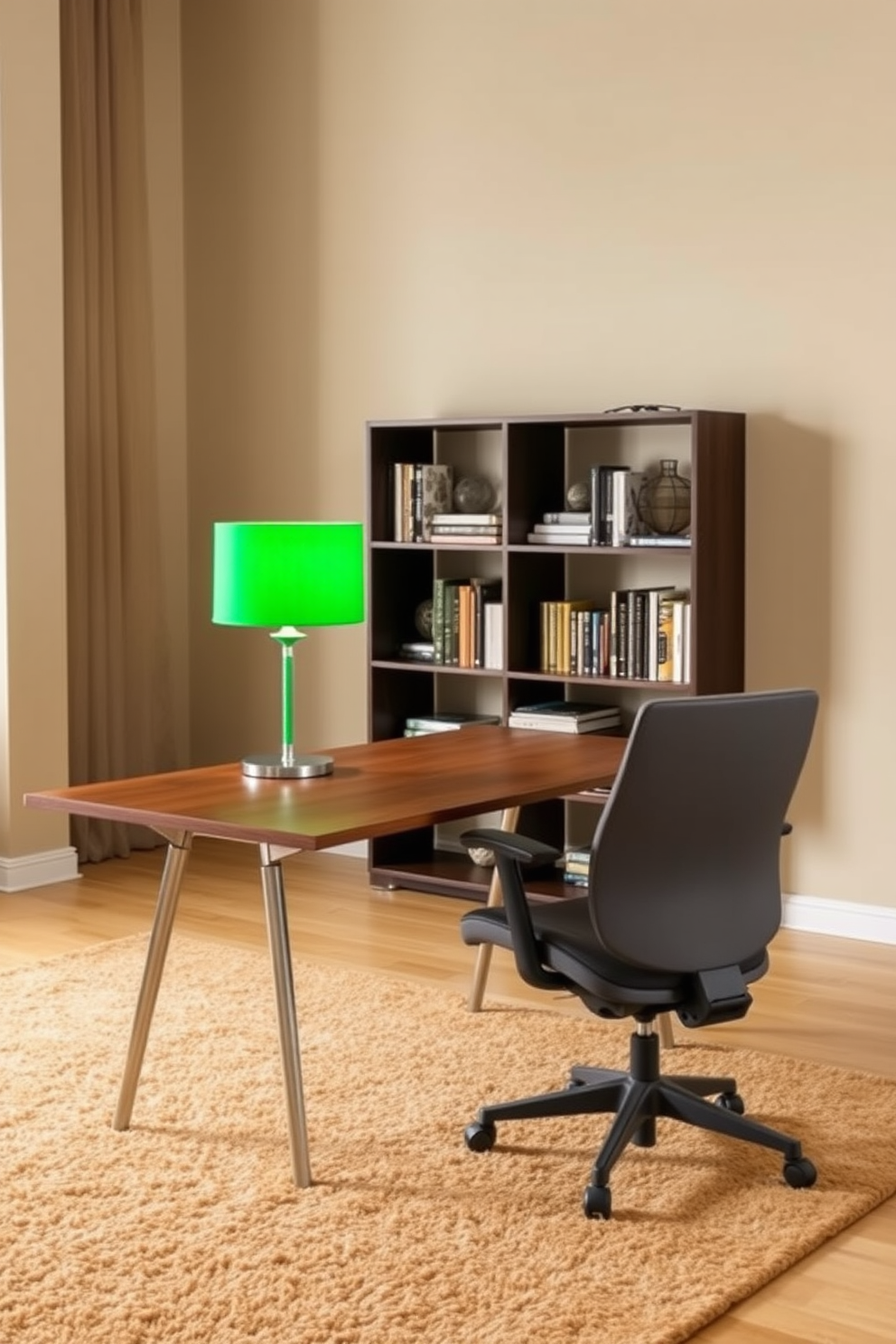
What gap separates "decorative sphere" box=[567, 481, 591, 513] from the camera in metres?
5.39

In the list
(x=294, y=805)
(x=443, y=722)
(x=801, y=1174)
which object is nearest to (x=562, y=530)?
(x=443, y=722)

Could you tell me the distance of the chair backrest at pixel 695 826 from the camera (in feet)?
9.62

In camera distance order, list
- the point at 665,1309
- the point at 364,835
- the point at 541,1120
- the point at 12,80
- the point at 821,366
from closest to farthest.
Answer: the point at 665,1309, the point at 364,835, the point at 541,1120, the point at 821,366, the point at 12,80

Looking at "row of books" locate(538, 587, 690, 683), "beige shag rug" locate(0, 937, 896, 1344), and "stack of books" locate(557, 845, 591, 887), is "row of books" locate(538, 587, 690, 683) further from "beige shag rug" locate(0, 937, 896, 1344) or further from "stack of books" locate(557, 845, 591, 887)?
"beige shag rug" locate(0, 937, 896, 1344)

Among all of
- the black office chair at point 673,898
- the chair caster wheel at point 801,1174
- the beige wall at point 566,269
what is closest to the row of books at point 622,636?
the beige wall at point 566,269

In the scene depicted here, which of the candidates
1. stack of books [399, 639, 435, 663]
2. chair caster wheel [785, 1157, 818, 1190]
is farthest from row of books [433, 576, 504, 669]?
chair caster wheel [785, 1157, 818, 1190]

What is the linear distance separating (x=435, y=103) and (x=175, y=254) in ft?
4.14

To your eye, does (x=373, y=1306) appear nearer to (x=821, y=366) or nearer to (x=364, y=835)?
(x=364, y=835)

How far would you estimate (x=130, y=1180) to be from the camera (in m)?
3.23

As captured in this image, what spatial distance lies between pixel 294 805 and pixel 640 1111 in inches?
34.1

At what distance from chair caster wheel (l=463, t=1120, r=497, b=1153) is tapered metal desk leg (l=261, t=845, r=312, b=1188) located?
0.33 metres

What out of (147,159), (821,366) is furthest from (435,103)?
(821,366)

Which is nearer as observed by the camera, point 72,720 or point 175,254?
point 72,720

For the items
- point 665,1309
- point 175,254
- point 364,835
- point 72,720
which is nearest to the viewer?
point 665,1309
